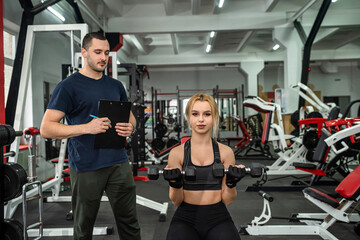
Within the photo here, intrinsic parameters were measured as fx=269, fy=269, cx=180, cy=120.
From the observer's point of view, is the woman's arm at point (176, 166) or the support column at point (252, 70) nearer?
the woman's arm at point (176, 166)

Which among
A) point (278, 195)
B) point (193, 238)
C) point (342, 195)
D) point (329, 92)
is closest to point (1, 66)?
point (193, 238)

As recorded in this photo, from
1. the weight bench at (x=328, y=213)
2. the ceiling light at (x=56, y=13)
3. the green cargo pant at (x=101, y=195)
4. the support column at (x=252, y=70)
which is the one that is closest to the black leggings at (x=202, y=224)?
the green cargo pant at (x=101, y=195)

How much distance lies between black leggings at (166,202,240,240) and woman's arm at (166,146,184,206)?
5cm

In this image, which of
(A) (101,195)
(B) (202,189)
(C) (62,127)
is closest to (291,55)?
(B) (202,189)

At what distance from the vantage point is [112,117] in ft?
4.83

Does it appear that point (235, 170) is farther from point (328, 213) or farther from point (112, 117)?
point (328, 213)

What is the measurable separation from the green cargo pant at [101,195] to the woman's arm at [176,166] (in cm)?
36

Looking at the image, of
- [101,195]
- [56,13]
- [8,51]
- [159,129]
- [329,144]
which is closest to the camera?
[101,195]

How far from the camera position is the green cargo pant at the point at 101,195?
1478mm

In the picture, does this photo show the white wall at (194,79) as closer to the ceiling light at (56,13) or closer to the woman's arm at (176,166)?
the ceiling light at (56,13)

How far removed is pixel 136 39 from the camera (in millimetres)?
8953

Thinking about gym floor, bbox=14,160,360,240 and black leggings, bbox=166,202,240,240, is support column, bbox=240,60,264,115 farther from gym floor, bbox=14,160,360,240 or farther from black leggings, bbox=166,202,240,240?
black leggings, bbox=166,202,240,240

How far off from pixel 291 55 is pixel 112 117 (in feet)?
21.7

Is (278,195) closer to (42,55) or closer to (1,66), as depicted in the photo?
(1,66)
